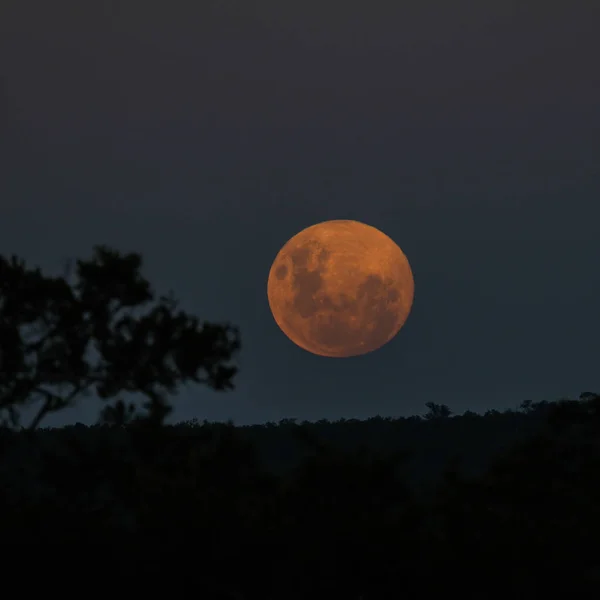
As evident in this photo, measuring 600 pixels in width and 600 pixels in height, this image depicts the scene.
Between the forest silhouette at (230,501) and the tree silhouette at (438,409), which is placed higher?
the tree silhouette at (438,409)

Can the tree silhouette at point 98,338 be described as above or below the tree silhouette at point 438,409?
below

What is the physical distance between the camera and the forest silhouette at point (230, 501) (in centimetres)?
2538

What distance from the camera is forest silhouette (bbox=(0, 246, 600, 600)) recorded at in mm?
25375

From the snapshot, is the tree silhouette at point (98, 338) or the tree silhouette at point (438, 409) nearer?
the tree silhouette at point (98, 338)

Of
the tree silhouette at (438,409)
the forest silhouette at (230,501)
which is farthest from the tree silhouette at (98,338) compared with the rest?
the tree silhouette at (438,409)

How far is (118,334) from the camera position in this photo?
31.7 m

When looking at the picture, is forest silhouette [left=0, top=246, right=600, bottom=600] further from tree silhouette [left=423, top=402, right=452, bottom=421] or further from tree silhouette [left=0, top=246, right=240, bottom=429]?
tree silhouette [left=423, top=402, right=452, bottom=421]

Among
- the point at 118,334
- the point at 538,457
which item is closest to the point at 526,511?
the point at 538,457

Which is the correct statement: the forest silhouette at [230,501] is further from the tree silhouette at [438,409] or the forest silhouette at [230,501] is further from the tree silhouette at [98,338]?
the tree silhouette at [438,409]

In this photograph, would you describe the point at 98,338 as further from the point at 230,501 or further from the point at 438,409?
the point at 438,409

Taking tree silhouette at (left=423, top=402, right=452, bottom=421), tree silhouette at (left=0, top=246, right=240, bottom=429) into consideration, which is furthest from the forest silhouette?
tree silhouette at (left=423, top=402, right=452, bottom=421)

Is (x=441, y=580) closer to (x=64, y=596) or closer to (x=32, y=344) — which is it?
(x=64, y=596)

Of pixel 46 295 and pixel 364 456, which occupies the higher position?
pixel 46 295

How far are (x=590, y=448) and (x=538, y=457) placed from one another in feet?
6.38
